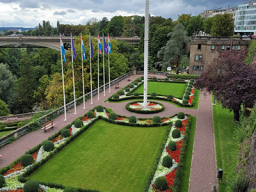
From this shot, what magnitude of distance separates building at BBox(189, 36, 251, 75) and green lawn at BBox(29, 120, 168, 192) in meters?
37.5

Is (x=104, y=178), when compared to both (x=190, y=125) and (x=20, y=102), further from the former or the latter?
(x=20, y=102)

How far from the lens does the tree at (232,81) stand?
2092 centimetres

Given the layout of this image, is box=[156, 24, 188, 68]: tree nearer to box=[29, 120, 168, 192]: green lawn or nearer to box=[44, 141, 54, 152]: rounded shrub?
box=[29, 120, 168, 192]: green lawn

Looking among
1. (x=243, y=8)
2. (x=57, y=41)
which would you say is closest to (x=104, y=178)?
(x=57, y=41)

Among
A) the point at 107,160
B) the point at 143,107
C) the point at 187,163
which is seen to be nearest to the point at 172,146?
the point at 187,163

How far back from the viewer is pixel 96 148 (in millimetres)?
20016

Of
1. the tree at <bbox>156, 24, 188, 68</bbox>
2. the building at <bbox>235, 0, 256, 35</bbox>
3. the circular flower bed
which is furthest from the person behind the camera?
the building at <bbox>235, 0, 256, 35</bbox>

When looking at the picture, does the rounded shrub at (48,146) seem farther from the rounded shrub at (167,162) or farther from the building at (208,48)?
the building at (208,48)

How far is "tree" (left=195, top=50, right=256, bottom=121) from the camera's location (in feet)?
68.6

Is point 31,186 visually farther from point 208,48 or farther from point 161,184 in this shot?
point 208,48

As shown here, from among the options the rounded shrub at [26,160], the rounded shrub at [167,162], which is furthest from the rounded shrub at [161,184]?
the rounded shrub at [26,160]

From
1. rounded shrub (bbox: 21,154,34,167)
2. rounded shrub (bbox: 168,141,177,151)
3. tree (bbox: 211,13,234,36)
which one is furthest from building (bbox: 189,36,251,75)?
rounded shrub (bbox: 21,154,34,167)

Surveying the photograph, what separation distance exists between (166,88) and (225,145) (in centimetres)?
2321

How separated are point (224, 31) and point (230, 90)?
50876 millimetres
